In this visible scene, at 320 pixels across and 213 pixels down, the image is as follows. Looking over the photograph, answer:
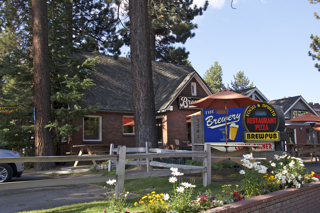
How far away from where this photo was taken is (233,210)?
429cm

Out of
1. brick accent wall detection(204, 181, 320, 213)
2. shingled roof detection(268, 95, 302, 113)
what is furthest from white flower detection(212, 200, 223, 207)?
shingled roof detection(268, 95, 302, 113)

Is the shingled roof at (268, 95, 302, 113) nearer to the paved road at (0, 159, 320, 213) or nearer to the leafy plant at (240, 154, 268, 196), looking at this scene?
the leafy plant at (240, 154, 268, 196)

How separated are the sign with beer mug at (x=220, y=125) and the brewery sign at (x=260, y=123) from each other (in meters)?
0.46

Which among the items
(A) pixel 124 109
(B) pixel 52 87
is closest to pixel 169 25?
(A) pixel 124 109

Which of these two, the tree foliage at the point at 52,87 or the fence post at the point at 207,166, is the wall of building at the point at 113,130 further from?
the fence post at the point at 207,166

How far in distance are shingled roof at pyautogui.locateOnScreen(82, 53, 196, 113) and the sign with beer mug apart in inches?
266

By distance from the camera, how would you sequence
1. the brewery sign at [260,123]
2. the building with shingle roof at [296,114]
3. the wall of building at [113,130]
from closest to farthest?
the brewery sign at [260,123]
the wall of building at [113,130]
the building with shingle roof at [296,114]

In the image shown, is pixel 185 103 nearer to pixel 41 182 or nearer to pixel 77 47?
pixel 77 47

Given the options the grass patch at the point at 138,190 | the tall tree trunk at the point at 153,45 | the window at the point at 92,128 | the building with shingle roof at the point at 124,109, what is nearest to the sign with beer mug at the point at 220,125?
the grass patch at the point at 138,190

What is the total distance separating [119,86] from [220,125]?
11153 mm

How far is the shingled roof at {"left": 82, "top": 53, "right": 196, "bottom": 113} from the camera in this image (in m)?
18.5

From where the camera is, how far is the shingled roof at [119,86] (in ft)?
60.7

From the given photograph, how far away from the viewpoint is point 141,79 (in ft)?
36.7

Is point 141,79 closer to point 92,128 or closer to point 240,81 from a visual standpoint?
point 92,128
